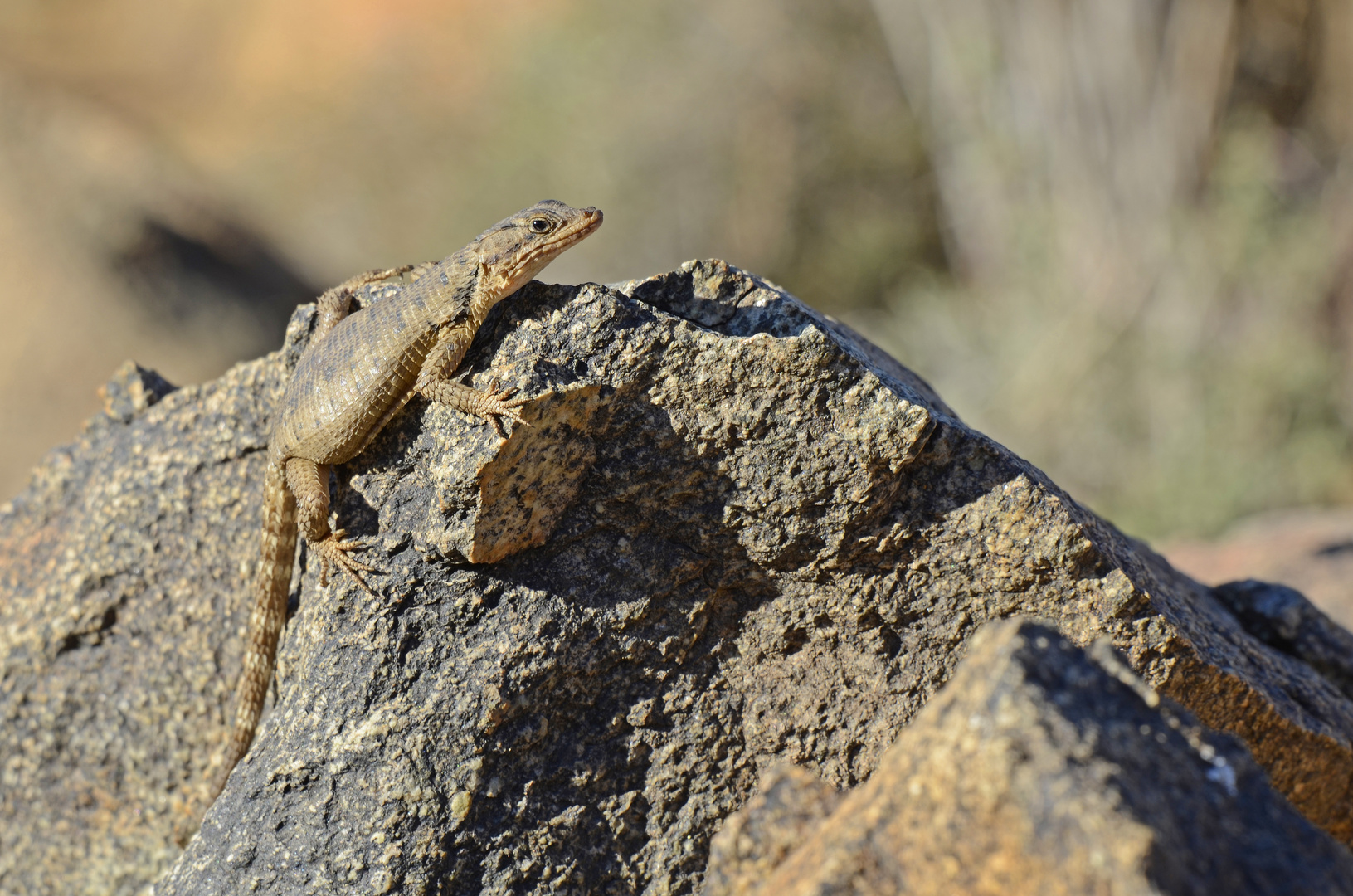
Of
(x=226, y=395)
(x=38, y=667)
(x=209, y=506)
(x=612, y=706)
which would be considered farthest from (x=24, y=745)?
(x=612, y=706)

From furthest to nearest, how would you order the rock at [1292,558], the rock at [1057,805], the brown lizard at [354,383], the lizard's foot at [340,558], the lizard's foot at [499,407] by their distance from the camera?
the rock at [1292,558], the brown lizard at [354,383], the lizard's foot at [340,558], the lizard's foot at [499,407], the rock at [1057,805]

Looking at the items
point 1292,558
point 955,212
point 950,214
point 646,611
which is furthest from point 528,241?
point 950,214

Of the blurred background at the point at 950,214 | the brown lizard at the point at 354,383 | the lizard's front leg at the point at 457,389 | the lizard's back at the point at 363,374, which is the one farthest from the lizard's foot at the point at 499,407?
the blurred background at the point at 950,214

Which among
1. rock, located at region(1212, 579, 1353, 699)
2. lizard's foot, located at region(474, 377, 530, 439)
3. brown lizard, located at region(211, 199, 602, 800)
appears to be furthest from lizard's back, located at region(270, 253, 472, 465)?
rock, located at region(1212, 579, 1353, 699)

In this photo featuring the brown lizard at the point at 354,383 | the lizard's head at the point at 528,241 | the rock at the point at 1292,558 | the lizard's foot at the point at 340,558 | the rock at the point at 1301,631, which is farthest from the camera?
the rock at the point at 1292,558

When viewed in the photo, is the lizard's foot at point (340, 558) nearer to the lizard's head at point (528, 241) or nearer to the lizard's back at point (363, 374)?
the lizard's back at point (363, 374)

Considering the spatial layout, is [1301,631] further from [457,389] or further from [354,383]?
[354,383]

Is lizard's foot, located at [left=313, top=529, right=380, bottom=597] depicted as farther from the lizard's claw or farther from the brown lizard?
the lizard's claw
